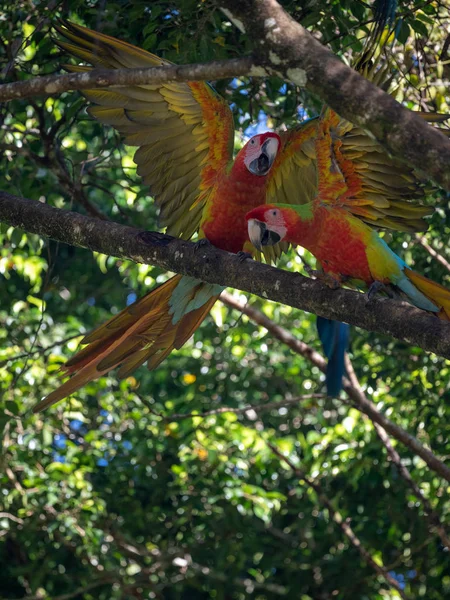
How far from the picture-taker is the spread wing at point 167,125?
2.60m

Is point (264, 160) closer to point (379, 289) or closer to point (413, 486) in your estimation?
point (379, 289)

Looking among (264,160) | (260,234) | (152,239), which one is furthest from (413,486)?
(152,239)

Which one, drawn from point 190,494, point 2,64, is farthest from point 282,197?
point 190,494

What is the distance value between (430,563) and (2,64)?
3130mm

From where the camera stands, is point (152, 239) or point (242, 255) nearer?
point (152, 239)

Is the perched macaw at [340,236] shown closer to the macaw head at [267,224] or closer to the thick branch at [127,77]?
the macaw head at [267,224]

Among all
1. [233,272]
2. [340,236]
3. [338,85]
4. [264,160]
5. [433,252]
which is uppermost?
[433,252]

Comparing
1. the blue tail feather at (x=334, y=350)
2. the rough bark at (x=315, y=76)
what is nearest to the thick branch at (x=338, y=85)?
the rough bark at (x=315, y=76)

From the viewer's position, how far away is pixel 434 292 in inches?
95.4

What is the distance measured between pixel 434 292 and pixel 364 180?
42cm

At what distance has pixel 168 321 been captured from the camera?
2.82m

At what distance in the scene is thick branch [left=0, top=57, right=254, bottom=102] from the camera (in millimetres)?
1679

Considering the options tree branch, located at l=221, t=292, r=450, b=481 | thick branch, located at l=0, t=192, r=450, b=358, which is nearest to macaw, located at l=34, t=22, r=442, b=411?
tree branch, located at l=221, t=292, r=450, b=481

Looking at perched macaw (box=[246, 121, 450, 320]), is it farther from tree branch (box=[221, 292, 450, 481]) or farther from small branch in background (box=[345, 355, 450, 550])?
small branch in background (box=[345, 355, 450, 550])
